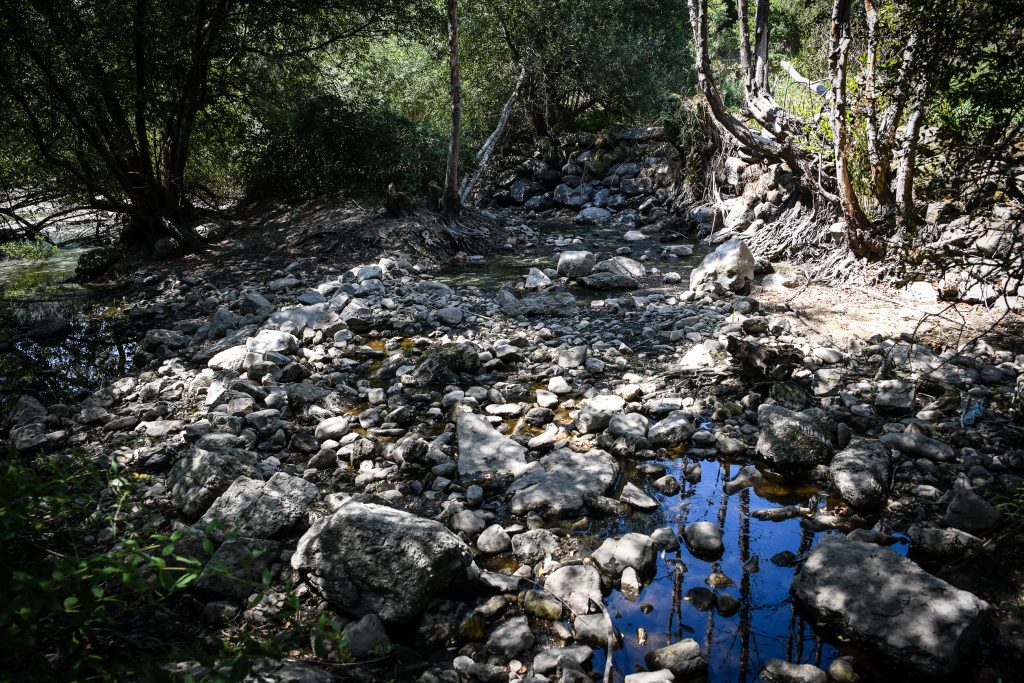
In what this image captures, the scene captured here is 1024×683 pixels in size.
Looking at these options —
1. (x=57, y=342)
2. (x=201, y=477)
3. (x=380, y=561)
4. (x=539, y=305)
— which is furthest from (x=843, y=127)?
(x=57, y=342)

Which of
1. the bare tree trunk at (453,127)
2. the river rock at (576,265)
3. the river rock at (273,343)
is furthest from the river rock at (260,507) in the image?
the bare tree trunk at (453,127)

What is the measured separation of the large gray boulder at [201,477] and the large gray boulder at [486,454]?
1320 mm

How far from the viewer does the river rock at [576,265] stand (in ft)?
29.5

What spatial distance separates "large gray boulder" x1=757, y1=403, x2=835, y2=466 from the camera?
4078 millimetres

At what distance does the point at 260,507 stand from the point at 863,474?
3.45m

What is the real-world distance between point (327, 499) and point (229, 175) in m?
11.9

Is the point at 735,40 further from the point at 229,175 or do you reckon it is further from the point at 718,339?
the point at 718,339

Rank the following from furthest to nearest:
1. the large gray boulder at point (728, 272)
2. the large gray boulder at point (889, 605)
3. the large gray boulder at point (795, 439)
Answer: the large gray boulder at point (728, 272)
the large gray boulder at point (795, 439)
the large gray boulder at point (889, 605)

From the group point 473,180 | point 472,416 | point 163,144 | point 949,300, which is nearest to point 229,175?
point 163,144

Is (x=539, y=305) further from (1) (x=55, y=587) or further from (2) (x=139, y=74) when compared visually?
(2) (x=139, y=74)

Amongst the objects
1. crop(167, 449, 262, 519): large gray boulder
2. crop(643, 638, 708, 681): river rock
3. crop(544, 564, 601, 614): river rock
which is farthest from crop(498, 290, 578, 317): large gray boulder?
crop(643, 638, 708, 681): river rock

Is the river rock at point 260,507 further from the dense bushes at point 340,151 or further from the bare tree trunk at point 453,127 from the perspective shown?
the dense bushes at point 340,151

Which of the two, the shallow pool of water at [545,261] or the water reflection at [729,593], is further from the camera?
the shallow pool of water at [545,261]

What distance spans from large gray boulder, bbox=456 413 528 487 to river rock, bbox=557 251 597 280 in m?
4.72
